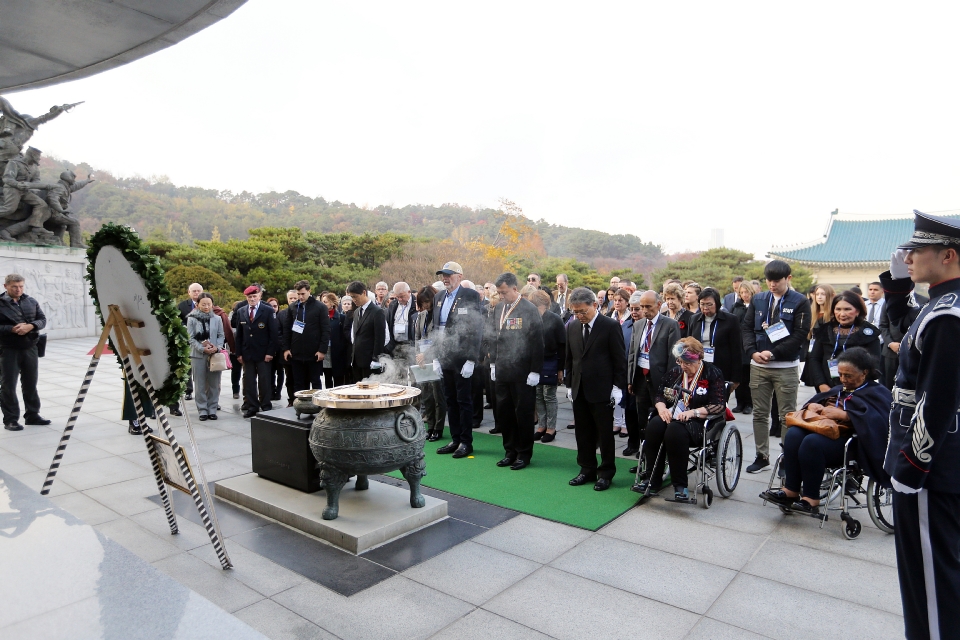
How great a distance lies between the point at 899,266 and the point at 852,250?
28.8 metres

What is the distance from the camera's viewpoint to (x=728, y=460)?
479 centimetres

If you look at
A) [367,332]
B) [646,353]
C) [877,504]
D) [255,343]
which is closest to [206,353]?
[255,343]

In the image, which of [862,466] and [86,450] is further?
[86,450]

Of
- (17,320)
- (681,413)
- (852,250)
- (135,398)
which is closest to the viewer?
(135,398)

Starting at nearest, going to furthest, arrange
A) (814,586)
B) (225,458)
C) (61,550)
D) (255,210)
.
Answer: (61,550)
(814,586)
(225,458)
(255,210)

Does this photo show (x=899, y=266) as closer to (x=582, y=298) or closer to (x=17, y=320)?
(x=582, y=298)

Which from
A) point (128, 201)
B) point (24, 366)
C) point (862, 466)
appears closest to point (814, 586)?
point (862, 466)

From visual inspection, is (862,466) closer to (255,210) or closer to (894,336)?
(894,336)

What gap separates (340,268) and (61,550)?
2425 cm

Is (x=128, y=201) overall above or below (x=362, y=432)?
above

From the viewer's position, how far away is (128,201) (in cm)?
4497

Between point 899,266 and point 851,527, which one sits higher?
point 899,266

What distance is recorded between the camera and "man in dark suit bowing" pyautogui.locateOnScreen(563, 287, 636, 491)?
4.97 metres

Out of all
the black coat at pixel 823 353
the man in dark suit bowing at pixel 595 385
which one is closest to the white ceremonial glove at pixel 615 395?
the man in dark suit bowing at pixel 595 385
